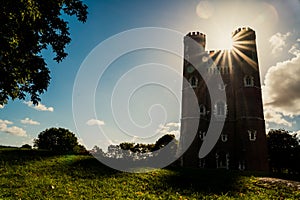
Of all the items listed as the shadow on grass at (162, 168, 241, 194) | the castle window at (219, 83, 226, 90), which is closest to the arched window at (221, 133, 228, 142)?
the castle window at (219, 83, 226, 90)

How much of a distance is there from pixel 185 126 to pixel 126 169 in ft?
90.6

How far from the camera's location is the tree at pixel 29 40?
28.8 ft

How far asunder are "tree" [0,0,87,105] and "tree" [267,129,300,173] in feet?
168

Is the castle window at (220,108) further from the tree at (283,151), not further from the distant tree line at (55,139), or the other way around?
the distant tree line at (55,139)

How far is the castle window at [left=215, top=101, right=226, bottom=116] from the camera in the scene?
40581 millimetres

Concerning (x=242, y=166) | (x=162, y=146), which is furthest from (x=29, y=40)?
(x=162, y=146)

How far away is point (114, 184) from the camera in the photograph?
10695mm

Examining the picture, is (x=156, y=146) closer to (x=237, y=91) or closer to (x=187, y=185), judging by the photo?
(x=237, y=91)

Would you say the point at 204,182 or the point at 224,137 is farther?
the point at 224,137

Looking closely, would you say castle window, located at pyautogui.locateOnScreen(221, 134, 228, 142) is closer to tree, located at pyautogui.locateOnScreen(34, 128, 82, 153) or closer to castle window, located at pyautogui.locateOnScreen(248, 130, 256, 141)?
castle window, located at pyautogui.locateOnScreen(248, 130, 256, 141)

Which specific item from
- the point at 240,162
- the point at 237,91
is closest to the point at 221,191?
the point at 240,162

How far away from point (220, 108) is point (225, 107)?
0.76m

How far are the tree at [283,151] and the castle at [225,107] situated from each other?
62.0ft

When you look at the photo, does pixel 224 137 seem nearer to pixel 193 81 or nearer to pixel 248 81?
pixel 248 81
